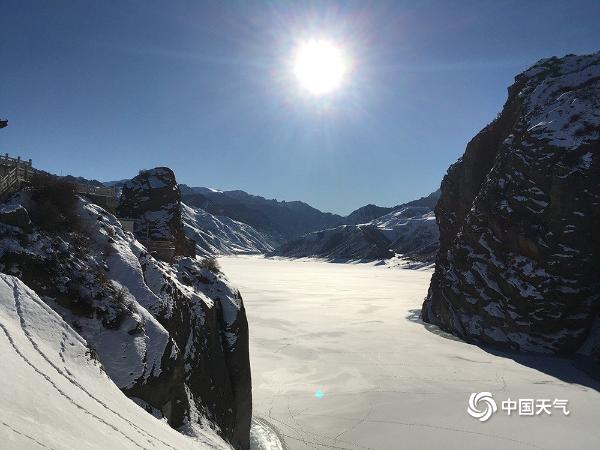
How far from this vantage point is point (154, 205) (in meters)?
35.2

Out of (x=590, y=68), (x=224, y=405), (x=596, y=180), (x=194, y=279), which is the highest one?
(x=590, y=68)

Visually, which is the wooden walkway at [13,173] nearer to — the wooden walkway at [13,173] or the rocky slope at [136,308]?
the wooden walkway at [13,173]

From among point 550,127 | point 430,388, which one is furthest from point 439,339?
point 550,127

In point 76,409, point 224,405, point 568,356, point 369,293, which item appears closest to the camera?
point 76,409

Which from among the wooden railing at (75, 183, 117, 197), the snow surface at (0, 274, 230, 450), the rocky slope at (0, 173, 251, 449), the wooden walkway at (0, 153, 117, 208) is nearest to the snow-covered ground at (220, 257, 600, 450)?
the rocky slope at (0, 173, 251, 449)

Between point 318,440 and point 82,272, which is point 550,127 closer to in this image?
point 318,440

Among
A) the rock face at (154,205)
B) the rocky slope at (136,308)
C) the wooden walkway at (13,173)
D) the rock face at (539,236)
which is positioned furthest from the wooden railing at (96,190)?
the rock face at (539,236)

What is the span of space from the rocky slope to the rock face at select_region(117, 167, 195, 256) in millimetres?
14551

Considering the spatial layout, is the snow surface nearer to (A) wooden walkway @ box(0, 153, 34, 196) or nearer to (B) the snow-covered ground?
(A) wooden walkway @ box(0, 153, 34, 196)

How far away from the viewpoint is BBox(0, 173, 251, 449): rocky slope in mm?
11141

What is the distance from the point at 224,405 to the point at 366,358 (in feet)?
71.4

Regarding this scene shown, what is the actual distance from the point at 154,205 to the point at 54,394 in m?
30.4

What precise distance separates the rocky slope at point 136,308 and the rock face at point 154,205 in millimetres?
14551

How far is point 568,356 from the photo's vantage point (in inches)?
1618
